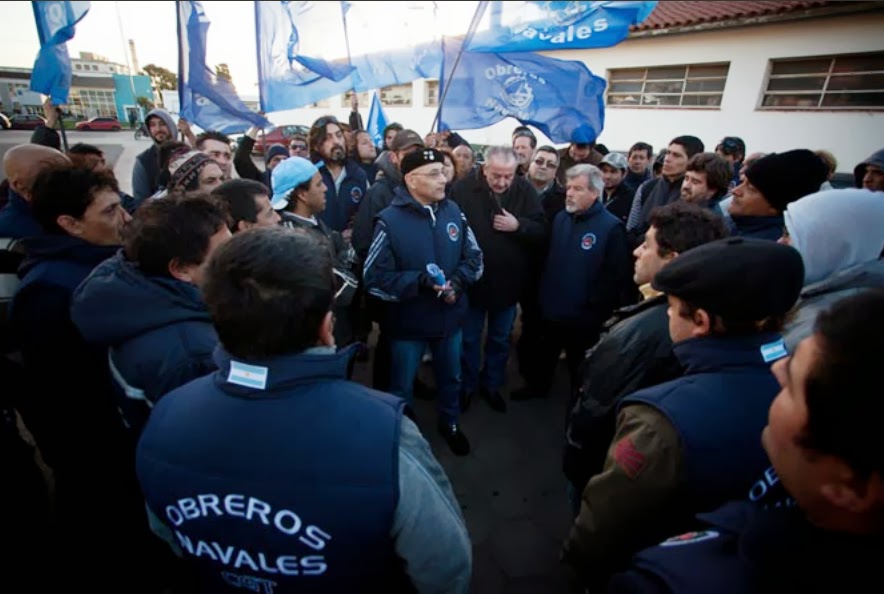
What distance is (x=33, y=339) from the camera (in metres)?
1.66

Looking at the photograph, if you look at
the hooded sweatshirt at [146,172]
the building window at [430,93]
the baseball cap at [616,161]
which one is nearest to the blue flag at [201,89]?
the hooded sweatshirt at [146,172]

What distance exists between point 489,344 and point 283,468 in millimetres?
2819

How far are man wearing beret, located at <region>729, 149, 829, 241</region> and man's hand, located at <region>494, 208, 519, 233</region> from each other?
1453 mm

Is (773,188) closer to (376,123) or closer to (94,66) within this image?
(376,123)

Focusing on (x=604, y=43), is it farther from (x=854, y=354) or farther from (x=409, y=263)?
(x=854, y=354)

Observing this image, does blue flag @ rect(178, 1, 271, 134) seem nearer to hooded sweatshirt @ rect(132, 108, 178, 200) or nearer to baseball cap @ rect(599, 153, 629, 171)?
hooded sweatshirt @ rect(132, 108, 178, 200)

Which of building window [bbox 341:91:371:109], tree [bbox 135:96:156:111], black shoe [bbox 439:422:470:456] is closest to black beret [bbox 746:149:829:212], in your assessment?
black shoe [bbox 439:422:470:456]

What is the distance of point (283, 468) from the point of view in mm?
899

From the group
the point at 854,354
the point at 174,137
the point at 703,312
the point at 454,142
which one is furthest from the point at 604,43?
the point at 174,137

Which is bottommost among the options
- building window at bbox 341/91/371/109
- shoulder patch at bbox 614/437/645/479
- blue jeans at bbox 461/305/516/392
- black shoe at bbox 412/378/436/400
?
black shoe at bbox 412/378/436/400

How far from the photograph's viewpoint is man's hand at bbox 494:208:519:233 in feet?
10.7

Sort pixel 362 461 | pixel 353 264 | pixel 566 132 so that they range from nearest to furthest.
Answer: pixel 362 461
pixel 353 264
pixel 566 132

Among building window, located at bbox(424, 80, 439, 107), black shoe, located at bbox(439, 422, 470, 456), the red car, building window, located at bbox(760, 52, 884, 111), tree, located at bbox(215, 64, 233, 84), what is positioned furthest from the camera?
building window, located at bbox(424, 80, 439, 107)

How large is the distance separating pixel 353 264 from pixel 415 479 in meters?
2.42
